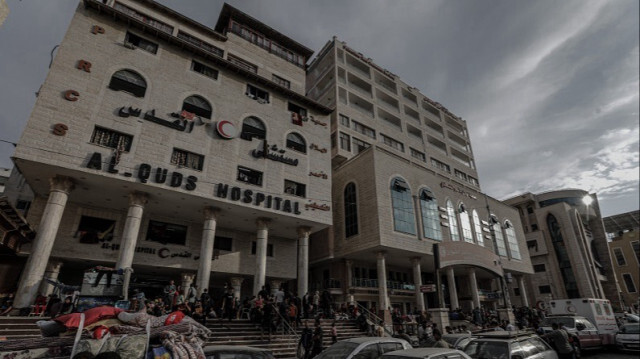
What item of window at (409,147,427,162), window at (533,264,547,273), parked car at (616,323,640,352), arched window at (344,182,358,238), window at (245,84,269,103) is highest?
window at (409,147,427,162)

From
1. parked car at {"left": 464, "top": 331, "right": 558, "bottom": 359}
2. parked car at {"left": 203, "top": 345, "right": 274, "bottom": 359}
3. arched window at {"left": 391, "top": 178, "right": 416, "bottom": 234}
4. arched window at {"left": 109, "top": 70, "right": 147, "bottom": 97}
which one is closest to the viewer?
parked car at {"left": 203, "top": 345, "right": 274, "bottom": 359}

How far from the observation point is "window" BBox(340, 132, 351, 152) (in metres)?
35.4

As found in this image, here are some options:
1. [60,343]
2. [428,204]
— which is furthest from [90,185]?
[428,204]

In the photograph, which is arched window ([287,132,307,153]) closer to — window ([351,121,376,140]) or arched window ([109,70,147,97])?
arched window ([109,70,147,97])

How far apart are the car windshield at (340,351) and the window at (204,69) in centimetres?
2197

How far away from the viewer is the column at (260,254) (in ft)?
72.7

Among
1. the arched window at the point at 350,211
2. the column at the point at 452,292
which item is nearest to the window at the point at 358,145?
the arched window at the point at 350,211

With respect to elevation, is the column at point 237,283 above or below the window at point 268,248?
below

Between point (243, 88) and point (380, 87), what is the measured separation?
23575 millimetres

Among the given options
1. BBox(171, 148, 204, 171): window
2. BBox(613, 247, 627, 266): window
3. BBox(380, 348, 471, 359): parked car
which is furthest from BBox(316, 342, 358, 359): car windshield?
BBox(613, 247, 627, 266): window

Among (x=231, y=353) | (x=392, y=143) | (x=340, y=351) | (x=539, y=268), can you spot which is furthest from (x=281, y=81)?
(x=539, y=268)

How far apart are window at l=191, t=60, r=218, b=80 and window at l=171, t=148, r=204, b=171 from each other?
7071 mm

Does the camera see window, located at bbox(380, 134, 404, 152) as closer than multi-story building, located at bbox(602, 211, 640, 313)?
Yes

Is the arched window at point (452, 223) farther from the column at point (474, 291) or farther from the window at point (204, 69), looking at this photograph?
the window at point (204, 69)
